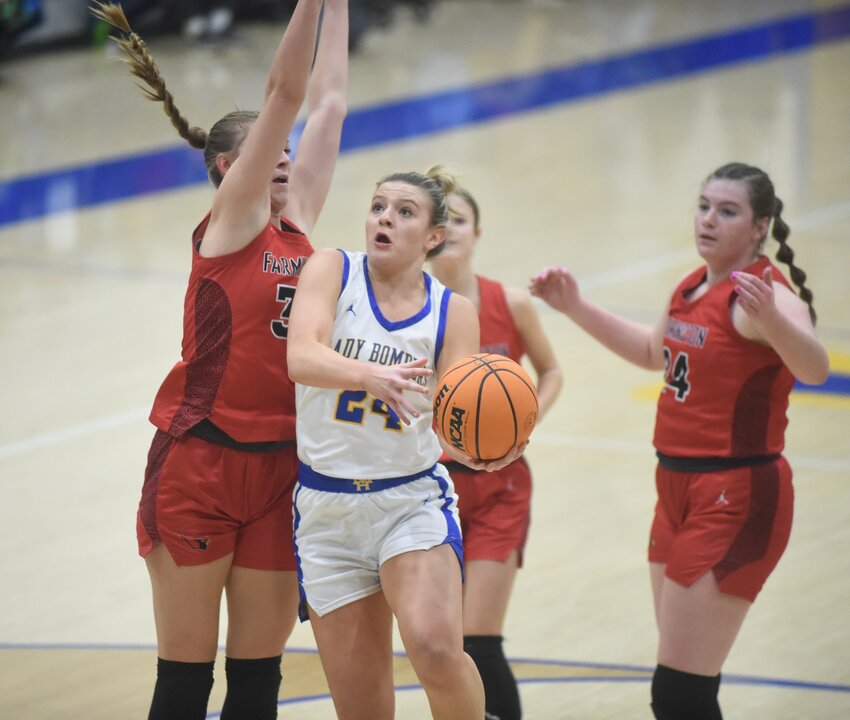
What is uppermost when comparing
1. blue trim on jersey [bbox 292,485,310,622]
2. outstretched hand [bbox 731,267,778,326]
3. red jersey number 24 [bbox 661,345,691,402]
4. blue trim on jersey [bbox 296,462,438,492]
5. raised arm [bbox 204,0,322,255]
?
raised arm [bbox 204,0,322,255]

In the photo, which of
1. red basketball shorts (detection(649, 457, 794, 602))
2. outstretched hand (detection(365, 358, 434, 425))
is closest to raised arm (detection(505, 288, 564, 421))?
red basketball shorts (detection(649, 457, 794, 602))

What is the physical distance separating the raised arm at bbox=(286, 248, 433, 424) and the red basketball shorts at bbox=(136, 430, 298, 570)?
396mm

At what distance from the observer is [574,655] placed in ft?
18.7

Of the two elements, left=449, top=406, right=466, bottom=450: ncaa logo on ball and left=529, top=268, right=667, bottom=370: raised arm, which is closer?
left=449, top=406, right=466, bottom=450: ncaa logo on ball

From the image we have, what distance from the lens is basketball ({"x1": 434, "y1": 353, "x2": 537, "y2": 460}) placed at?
152 inches

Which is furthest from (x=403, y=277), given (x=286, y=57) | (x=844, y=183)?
(x=844, y=183)

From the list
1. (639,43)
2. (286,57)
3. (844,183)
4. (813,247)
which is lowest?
(286,57)

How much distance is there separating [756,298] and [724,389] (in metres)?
0.40

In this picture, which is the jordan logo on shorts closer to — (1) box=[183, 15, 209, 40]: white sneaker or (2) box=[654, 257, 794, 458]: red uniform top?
(2) box=[654, 257, 794, 458]: red uniform top

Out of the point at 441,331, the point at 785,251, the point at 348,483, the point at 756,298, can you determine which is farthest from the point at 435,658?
the point at 785,251

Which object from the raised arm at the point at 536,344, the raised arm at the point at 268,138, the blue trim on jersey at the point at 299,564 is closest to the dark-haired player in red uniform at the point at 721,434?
the raised arm at the point at 536,344

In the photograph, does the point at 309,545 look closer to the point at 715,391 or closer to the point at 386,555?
the point at 386,555

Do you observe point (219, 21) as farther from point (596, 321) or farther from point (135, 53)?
point (135, 53)

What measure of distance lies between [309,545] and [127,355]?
18.3 feet
